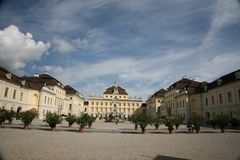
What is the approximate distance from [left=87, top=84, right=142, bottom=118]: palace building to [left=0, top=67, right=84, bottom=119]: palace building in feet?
102

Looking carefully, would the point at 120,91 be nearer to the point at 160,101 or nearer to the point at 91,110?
the point at 91,110

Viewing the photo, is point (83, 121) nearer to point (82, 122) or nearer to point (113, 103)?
point (82, 122)

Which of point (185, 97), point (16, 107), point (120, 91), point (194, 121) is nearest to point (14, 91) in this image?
point (16, 107)

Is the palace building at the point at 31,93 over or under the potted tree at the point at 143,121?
over

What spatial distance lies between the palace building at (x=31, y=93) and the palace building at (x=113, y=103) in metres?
30.9

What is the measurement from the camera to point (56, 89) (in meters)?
53.5

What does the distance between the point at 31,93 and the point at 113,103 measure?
5564 centimetres

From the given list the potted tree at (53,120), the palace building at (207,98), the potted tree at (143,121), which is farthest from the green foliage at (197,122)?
the palace building at (207,98)

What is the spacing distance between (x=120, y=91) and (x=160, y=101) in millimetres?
26174

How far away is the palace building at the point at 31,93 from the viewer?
3422cm

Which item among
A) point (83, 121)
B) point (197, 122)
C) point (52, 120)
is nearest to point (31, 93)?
point (52, 120)

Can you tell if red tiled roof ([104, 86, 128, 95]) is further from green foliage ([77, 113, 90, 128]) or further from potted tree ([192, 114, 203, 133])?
potted tree ([192, 114, 203, 133])

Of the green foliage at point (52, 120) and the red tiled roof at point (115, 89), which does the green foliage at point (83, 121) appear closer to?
the green foliage at point (52, 120)

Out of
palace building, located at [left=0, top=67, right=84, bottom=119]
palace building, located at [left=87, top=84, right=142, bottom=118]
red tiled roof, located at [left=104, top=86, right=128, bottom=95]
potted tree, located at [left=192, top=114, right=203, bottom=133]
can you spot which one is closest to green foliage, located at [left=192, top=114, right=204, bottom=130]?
potted tree, located at [left=192, top=114, right=203, bottom=133]
